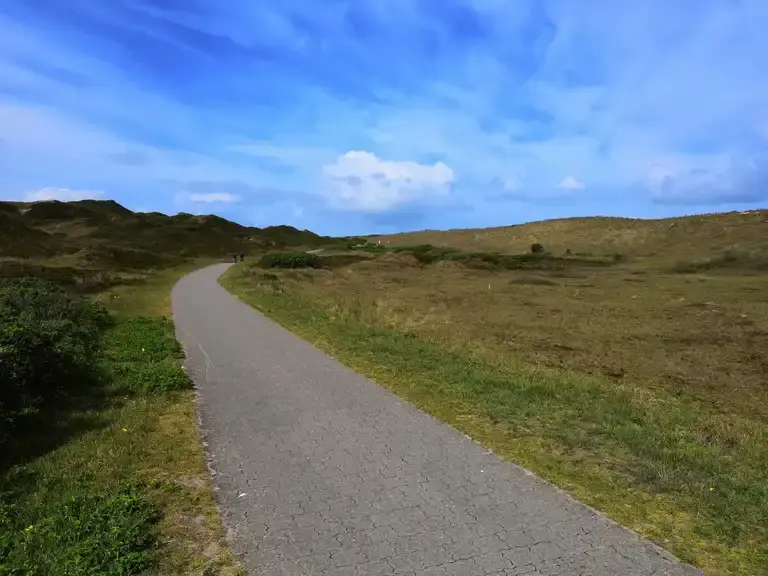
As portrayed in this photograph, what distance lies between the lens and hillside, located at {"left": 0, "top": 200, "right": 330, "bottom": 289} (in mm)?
50750

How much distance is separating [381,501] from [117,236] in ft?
300

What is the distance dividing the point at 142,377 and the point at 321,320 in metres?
7.33

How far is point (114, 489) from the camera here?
525cm

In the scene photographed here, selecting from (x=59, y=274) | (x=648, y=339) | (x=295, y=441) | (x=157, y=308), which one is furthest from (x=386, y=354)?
(x=59, y=274)

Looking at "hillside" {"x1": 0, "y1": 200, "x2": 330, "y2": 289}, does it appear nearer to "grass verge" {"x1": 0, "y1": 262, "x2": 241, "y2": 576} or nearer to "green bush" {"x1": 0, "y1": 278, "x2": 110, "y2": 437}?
"green bush" {"x1": 0, "y1": 278, "x2": 110, "y2": 437}

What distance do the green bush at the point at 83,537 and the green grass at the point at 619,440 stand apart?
3635mm

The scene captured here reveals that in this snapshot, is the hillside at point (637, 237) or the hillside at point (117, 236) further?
the hillside at point (637, 237)

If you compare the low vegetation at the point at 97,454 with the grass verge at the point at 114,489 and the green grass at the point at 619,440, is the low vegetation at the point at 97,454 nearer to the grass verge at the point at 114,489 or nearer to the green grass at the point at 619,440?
the grass verge at the point at 114,489

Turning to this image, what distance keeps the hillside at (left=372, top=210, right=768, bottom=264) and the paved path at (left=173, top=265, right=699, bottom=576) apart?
4664 cm

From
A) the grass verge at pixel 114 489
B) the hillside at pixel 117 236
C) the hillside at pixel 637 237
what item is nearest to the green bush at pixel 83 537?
the grass verge at pixel 114 489

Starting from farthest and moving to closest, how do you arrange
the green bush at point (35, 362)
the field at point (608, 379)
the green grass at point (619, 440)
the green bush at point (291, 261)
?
1. the green bush at point (291, 261)
2. the green bush at point (35, 362)
3. the field at point (608, 379)
4. the green grass at point (619, 440)

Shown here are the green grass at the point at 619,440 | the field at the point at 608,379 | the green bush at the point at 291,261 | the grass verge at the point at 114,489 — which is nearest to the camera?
the grass verge at the point at 114,489

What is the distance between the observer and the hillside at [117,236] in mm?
50750

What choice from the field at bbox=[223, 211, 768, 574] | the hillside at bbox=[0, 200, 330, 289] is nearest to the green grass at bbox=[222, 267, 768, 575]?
the field at bbox=[223, 211, 768, 574]
